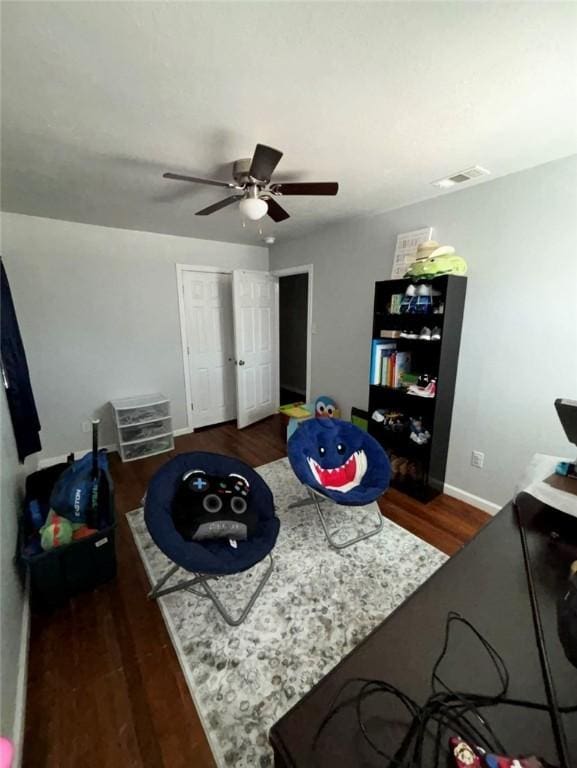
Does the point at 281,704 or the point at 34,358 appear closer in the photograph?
the point at 281,704

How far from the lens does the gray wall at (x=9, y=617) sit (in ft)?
3.52

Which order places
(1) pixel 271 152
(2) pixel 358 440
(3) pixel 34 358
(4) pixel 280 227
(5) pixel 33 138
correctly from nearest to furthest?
1. (1) pixel 271 152
2. (5) pixel 33 138
3. (2) pixel 358 440
4. (3) pixel 34 358
5. (4) pixel 280 227

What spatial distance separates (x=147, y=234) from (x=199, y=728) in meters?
3.76

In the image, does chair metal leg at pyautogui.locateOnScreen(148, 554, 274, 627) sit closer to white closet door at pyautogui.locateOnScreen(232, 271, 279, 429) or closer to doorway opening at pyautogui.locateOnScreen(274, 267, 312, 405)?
white closet door at pyautogui.locateOnScreen(232, 271, 279, 429)

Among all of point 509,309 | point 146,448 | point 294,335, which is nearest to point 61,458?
point 146,448

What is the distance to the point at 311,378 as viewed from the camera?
383 cm

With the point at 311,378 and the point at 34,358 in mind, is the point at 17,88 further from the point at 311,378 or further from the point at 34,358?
the point at 311,378

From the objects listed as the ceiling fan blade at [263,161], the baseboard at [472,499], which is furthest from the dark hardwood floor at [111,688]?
the ceiling fan blade at [263,161]

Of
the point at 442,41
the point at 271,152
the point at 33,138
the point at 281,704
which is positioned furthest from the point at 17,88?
the point at 281,704

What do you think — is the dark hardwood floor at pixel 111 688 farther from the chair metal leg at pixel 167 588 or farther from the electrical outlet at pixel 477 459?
the electrical outlet at pixel 477 459

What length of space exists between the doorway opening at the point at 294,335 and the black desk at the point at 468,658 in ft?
13.9

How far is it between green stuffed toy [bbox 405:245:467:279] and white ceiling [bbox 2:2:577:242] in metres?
0.49

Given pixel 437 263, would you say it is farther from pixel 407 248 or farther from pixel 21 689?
pixel 21 689

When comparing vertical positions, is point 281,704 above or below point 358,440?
below
